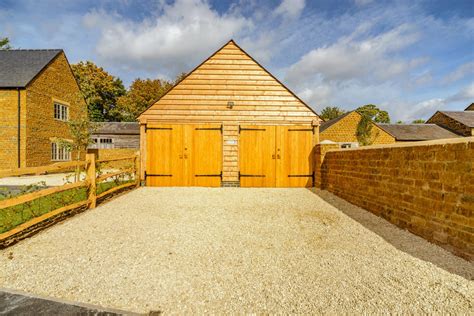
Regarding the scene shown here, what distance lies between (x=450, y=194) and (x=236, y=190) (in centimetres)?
634

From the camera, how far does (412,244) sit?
12.6ft

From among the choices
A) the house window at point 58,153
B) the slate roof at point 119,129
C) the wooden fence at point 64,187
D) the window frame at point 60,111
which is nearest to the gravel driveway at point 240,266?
the wooden fence at point 64,187

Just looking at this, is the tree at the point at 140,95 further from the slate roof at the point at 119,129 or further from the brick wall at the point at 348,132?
the brick wall at the point at 348,132

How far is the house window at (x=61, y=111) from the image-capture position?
59.0ft

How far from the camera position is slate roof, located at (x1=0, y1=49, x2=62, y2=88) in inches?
606

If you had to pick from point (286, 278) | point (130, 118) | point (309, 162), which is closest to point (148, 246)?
point (286, 278)

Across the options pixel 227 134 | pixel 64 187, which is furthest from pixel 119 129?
pixel 64 187

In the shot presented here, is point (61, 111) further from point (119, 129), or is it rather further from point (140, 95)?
point (140, 95)

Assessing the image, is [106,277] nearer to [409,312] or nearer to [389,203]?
[409,312]

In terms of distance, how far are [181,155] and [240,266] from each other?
701 centimetres

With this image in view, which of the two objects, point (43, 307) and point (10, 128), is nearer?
point (43, 307)

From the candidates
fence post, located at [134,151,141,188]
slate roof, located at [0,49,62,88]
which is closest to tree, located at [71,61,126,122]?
slate roof, located at [0,49,62,88]

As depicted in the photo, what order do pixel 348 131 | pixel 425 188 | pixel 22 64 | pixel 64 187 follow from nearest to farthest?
1. pixel 425 188
2. pixel 64 187
3. pixel 22 64
4. pixel 348 131

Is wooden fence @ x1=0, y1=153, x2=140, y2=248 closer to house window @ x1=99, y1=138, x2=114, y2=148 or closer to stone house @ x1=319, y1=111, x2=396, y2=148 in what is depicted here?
house window @ x1=99, y1=138, x2=114, y2=148
